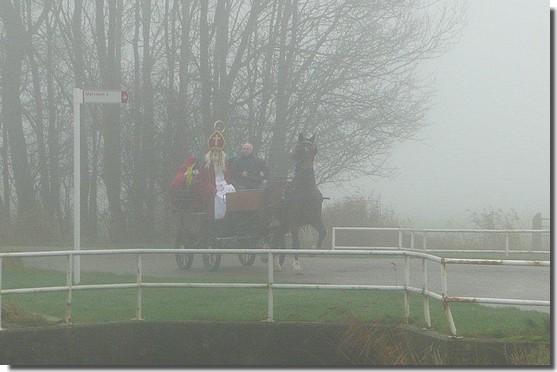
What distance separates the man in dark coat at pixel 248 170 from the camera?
12.7 meters

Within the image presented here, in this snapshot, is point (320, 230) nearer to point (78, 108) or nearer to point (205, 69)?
point (205, 69)

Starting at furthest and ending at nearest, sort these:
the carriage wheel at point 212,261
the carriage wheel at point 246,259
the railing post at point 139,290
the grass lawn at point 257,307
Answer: the carriage wheel at point 212,261, the carriage wheel at point 246,259, the railing post at point 139,290, the grass lawn at point 257,307

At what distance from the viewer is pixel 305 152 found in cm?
1263

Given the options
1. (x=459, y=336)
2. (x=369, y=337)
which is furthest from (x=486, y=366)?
(x=369, y=337)

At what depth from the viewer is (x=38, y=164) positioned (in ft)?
44.8

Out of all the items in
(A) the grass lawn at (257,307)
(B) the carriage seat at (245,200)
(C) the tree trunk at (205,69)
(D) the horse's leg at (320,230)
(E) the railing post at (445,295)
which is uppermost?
(C) the tree trunk at (205,69)

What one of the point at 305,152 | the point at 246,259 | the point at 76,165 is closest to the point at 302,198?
the point at 305,152

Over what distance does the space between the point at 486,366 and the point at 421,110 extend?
438 cm

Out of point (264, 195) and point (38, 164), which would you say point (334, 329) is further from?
point (38, 164)

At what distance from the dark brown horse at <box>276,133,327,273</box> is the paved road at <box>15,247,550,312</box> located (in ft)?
4.94

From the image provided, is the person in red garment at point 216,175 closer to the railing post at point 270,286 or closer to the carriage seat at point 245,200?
the carriage seat at point 245,200

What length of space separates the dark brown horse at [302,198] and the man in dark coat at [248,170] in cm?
38

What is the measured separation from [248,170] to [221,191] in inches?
17.7

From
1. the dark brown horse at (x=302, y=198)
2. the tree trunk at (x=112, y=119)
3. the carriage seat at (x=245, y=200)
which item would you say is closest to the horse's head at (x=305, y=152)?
the dark brown horse at (x=302, y=198)
